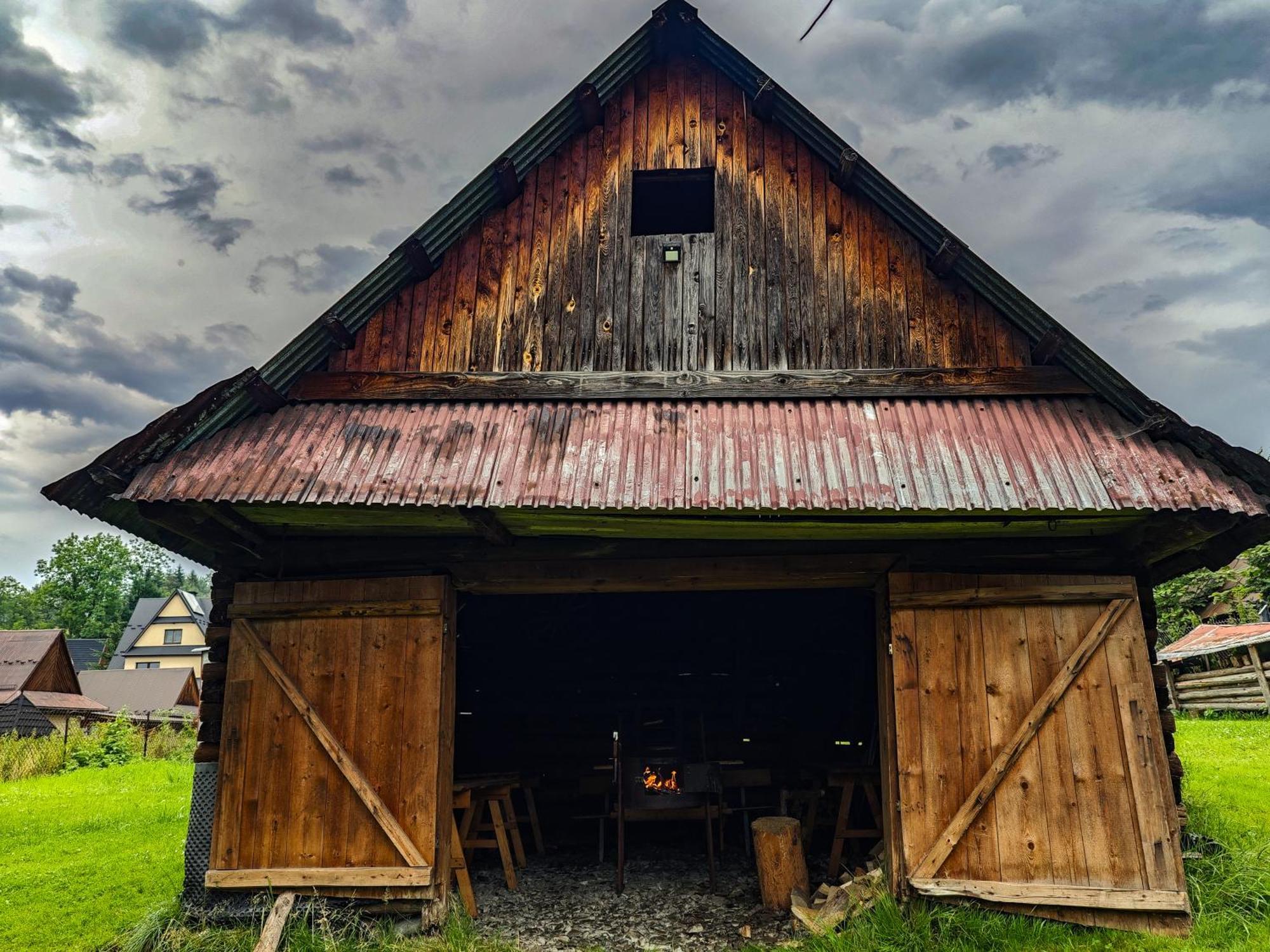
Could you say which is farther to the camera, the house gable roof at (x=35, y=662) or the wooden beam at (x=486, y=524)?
the house gable roof at (x=35, y=662)

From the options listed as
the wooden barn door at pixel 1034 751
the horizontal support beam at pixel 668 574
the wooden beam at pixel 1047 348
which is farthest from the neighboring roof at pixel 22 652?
the wooden beam at pixel 1047 348

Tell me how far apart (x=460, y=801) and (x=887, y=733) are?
12.5 ft

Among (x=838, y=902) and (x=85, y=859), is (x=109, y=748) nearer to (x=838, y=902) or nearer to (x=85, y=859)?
(x=85, y=859)

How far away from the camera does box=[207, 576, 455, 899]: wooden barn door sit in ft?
20.3

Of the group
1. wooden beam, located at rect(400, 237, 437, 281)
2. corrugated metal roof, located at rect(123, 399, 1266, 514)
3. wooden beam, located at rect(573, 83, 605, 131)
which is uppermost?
wooden beam, located at rect(573, 83, 605, 131)

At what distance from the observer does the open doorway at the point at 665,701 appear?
9.91 meters

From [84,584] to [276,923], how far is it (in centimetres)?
7731

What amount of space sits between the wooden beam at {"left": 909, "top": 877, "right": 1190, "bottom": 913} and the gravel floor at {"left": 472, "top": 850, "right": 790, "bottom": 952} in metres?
1.34

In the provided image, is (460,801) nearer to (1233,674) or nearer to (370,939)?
(370,939)

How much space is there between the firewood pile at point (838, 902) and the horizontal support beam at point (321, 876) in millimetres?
2805

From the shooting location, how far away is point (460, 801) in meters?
7.60

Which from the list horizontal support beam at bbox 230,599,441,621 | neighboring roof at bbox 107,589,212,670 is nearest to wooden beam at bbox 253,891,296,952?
horizontal support beam at bbox 230,599,441,621

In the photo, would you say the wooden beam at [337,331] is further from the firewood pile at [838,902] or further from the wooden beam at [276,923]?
the firewood pile at [838,902]

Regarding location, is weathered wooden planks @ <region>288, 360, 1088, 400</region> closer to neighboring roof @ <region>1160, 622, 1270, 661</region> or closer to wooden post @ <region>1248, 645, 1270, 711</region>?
wooden post @ <region>1248, 645, 1270, 711</region>
